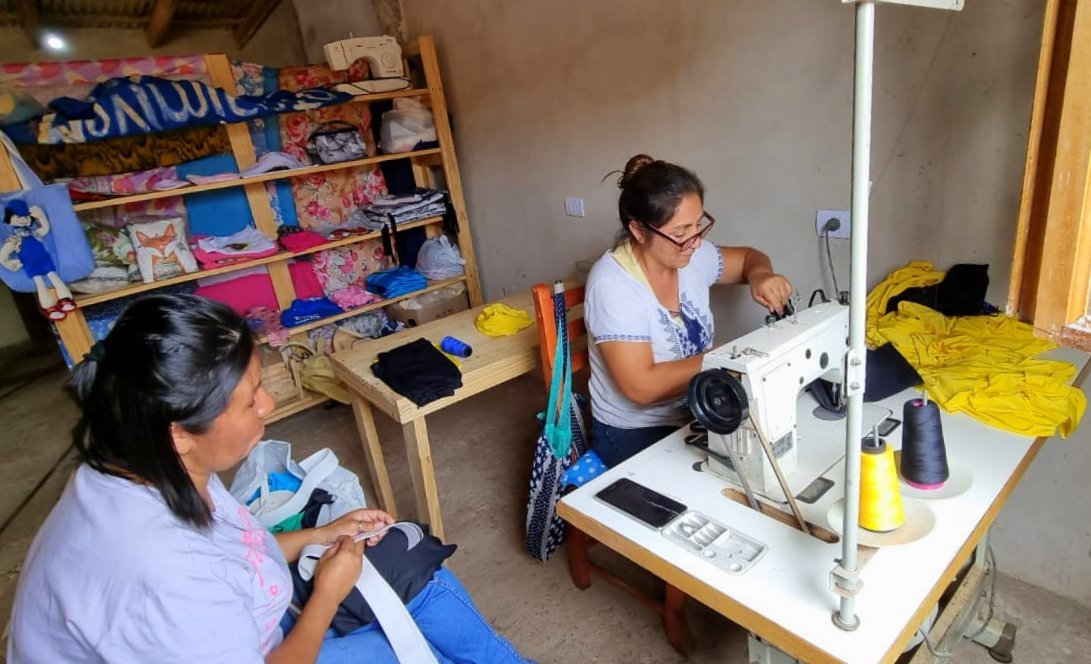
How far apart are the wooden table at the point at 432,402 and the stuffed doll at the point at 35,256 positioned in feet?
4.51

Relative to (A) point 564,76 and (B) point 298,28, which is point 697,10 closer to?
(A) point 564,76

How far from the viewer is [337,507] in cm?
145

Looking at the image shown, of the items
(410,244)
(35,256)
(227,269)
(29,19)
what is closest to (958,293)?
(410,244)

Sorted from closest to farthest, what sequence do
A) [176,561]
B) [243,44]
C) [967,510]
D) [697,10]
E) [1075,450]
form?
[176,561]
[967,510]
[1075,450]
[697,10]
[243,44]

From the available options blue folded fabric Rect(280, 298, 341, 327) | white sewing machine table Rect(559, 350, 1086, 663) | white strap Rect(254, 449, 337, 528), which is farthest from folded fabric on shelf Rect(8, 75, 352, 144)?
white sewing machine table Rect(559, 350, 1086, 663)

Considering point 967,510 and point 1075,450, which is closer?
point 967,510

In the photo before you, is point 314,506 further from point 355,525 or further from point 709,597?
point 709,597

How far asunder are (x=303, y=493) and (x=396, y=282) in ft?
7.30

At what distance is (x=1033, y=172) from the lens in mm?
614

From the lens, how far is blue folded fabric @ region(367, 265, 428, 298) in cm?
353

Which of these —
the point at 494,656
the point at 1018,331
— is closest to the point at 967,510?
the point at 1018,331

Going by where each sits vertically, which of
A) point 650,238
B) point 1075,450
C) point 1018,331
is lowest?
point 1075,450

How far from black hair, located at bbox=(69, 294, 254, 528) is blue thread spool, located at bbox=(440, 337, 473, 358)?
1.20 meters

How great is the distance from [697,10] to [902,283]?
1142 millimetres
